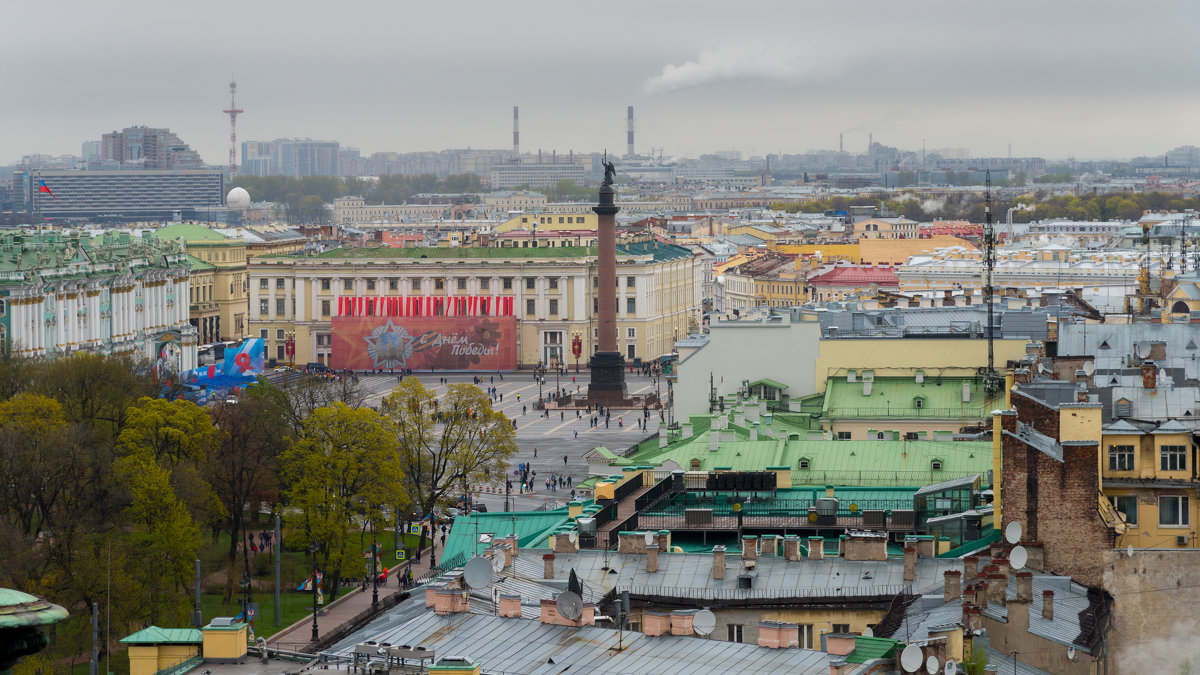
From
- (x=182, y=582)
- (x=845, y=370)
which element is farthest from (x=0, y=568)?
(x=845, y=370)

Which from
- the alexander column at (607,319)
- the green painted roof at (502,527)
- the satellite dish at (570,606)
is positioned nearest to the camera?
the satellite dish at (570,606)

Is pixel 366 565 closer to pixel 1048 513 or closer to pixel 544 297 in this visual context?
pixel 1048 513

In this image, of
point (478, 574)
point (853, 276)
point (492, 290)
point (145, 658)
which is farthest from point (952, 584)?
point (853, 276)

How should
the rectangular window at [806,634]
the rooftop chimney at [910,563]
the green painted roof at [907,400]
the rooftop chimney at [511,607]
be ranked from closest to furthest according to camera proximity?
the rooftop chimney at [511,607] → the rectangular window at [806,634] → the rooftop chimney at [910,563] → the green painted roof at [907,400]

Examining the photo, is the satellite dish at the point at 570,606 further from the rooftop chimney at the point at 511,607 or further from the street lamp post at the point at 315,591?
the street lamp post at the point at 315,591

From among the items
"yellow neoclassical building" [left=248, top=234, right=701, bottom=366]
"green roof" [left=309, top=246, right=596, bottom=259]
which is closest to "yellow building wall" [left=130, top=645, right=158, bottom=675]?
"yellow neoclassical building" [left=248, top=234, right=701, bottom=366]

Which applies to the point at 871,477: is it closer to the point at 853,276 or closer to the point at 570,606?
the point at 570,606

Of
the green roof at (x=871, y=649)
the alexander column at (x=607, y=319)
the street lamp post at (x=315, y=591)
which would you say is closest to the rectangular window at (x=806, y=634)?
the green roof at (x=871, y=649)
